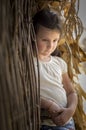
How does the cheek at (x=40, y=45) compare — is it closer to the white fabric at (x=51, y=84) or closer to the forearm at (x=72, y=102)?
the white fabric at (x=51, y=84)

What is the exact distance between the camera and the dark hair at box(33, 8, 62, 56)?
32.7 inches

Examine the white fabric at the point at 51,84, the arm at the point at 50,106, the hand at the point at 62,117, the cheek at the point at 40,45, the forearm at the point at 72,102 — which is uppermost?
the cheek at the point at 40,45

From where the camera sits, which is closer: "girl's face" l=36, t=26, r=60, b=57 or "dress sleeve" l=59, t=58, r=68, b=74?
"girl's face" l=36, t=26, r=60, b=57

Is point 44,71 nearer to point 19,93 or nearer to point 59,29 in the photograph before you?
point 59,29

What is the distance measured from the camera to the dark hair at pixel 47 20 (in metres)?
0.83

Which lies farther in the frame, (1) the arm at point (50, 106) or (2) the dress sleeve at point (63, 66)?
(2) the dress sleeve at point (63, 66)

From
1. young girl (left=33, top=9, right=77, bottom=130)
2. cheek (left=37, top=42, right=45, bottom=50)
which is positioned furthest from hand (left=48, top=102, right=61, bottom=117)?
cheek (left=37, top=42, right=45, bottom=50)

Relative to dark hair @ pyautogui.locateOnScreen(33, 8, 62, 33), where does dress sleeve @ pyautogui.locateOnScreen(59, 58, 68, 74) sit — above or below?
below

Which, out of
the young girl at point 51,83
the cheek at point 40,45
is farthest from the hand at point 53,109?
the cheek at point 40,45

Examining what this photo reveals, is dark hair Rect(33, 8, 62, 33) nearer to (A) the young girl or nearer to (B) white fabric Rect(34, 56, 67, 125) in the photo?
(A) the young girl

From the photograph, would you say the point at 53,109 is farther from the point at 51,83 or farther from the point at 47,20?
the point at 47,20

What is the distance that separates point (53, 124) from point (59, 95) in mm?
75

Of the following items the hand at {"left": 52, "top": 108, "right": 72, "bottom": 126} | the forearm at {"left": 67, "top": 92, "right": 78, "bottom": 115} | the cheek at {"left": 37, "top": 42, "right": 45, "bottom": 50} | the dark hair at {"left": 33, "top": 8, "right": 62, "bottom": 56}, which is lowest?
the hand at {"left": 52, "top": 108, "right": 72, "bottom": 126}

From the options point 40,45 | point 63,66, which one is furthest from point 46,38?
point 63,66
